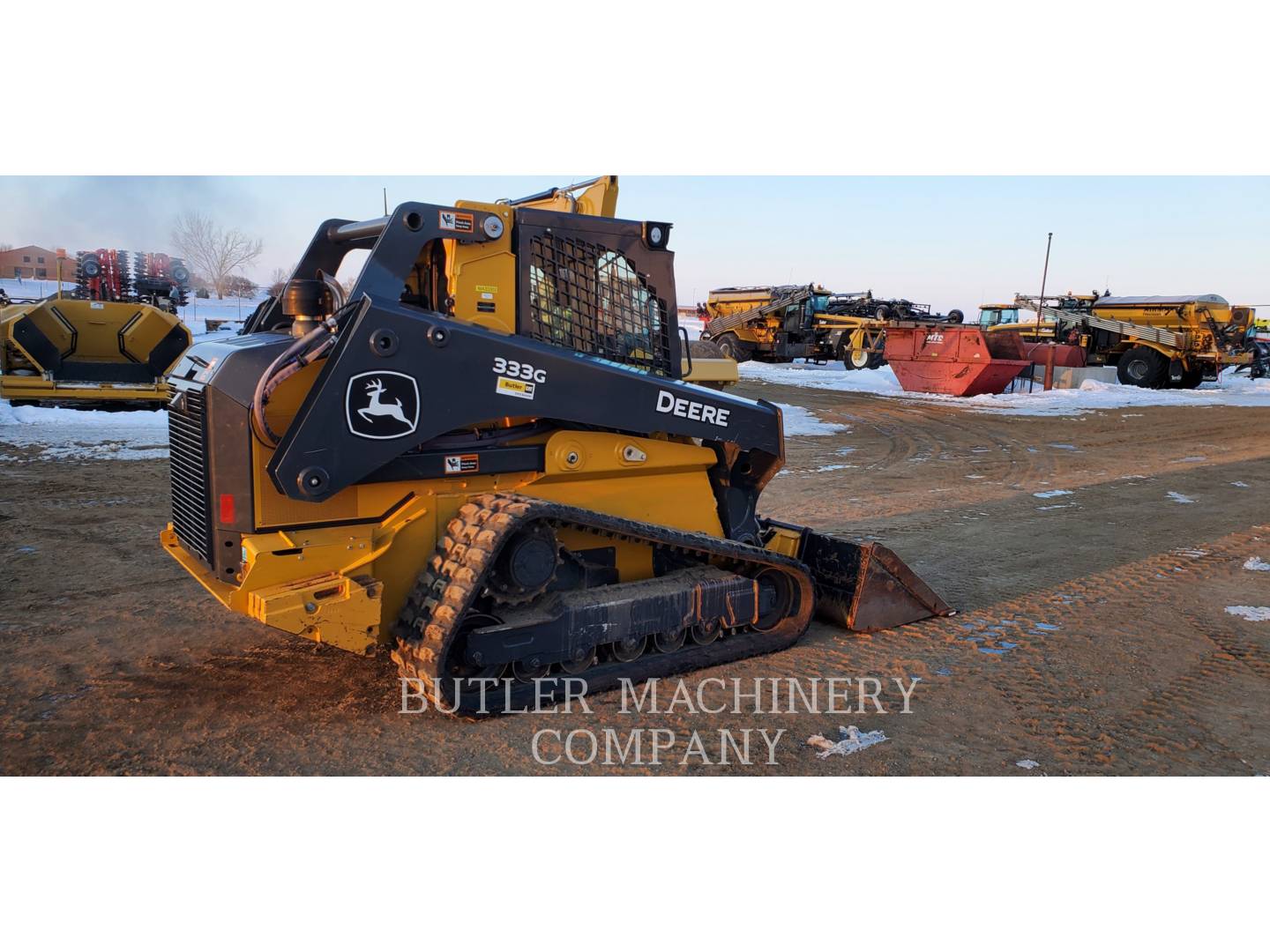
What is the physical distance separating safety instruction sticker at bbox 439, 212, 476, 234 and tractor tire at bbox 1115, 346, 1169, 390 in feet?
80.9

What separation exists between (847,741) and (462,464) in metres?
2.24

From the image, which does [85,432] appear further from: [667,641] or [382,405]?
[667,641]

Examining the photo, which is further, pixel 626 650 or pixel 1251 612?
pixel 1251 612

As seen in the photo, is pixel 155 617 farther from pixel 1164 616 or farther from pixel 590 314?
pixel 1164 616

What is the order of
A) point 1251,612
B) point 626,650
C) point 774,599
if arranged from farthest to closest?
point 1251,612, point 774,599, point 626,650

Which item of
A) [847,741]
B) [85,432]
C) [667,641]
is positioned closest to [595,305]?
[667,641]

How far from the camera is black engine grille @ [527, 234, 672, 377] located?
181 inches

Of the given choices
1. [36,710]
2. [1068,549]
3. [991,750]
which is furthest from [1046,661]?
[36,710]

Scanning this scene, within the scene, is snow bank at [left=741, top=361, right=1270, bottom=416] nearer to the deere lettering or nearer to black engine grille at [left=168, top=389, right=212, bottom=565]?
the deere lettering

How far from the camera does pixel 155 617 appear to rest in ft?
17.7

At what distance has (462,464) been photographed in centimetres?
435

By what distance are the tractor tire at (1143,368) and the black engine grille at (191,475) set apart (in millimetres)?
25477

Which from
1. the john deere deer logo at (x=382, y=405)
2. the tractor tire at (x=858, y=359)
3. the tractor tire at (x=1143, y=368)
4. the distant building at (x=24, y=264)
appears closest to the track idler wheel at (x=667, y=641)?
the john deere deer logo at (x=382, y=405)

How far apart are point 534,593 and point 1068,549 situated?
5.18 metres
